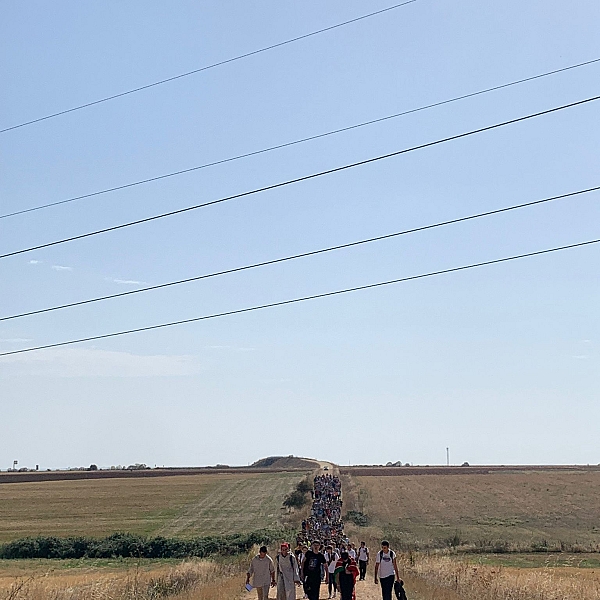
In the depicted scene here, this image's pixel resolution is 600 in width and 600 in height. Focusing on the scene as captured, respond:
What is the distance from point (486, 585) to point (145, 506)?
172 ft

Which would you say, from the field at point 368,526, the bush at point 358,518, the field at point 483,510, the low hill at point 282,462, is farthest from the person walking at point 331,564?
the low hill at point 282,462

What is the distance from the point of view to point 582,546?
162 ft

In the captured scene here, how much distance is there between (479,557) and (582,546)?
864 centimetres

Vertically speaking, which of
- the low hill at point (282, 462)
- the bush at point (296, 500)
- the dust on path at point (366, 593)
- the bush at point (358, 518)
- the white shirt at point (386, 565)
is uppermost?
the low hill at point (282, 462)

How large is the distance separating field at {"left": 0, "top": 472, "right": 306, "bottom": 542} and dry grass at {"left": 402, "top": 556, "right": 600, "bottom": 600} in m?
27.0

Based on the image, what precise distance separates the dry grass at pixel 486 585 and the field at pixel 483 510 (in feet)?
59.5

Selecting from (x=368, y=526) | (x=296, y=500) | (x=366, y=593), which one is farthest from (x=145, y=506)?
(x=366, y=593)

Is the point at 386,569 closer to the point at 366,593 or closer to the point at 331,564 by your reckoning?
the point at 366,593

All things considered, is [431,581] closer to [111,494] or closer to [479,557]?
[479,557]

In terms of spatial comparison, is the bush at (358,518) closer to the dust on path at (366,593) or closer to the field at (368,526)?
the field at (368,526)

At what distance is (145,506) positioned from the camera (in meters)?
73.1

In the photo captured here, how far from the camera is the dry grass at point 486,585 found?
2246 centimetres

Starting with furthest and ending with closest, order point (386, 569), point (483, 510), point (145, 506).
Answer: point (145, 506)
point (483, 510)
point (386, 569)

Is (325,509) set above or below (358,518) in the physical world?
above
